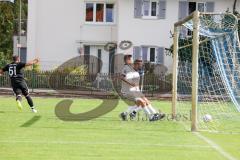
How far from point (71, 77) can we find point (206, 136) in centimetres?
2358

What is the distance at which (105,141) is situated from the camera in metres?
13.2

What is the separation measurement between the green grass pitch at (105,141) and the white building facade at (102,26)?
958 inches

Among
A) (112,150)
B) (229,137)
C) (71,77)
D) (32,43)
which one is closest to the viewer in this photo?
(112,150)

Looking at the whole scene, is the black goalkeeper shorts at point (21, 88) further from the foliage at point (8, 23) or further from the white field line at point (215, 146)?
the foliage at point (8, 23)

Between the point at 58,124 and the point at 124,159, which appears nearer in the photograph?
the point at 124,159

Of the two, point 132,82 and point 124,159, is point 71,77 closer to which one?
point 132,82

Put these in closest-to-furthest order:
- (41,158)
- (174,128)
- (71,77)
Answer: (41,158) < (174,128) < (71,77)

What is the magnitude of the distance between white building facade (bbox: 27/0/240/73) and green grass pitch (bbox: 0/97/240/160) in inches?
958

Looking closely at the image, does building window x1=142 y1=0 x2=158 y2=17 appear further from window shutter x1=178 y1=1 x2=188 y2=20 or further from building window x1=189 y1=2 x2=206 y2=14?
building window x1=189 y1=2 x2=206 y2=14

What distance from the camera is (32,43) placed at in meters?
43.6

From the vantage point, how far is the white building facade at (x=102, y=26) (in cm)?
4212

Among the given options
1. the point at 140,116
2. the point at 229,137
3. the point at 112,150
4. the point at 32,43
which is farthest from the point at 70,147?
the point at 32,43

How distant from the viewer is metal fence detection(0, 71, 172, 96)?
37.0m

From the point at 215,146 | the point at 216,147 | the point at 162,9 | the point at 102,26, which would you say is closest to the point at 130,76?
the point at 215,146
